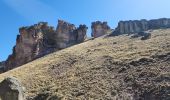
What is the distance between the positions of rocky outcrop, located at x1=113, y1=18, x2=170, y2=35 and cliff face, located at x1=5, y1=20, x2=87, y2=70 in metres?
9.65

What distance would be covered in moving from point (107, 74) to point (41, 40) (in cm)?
4349

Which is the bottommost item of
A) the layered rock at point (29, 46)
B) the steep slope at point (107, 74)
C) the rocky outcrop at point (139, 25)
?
the steep slope at point (107, 74)

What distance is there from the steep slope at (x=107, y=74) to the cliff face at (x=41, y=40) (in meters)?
19.6

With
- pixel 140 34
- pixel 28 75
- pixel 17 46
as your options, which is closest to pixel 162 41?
pixel 140 34

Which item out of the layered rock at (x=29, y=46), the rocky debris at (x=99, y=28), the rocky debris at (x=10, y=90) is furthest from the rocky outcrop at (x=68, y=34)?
the rocky debris at (x=10, y=90)

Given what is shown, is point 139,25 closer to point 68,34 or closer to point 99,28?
point 99,28

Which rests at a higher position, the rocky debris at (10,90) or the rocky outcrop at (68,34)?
the rocky outcrop at (68,34)

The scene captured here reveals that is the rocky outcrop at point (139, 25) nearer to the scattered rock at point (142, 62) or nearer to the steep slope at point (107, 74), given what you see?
the steep slope at point (107, 74)

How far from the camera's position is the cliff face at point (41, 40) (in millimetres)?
87306

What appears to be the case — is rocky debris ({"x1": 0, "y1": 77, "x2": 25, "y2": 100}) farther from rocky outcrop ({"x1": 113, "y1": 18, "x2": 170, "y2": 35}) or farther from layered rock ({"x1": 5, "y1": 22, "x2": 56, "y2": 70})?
rocky outcrop ({"x1": 113, "y1": 18, "x2": 170, "y2": 35})

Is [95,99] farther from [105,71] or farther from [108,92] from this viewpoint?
[105,71]

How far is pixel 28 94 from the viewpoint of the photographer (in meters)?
47.1

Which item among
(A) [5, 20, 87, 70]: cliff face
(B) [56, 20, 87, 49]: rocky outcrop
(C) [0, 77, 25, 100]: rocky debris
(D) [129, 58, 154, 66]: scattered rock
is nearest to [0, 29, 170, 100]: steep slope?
(D) [129, 58, 154, 66]: scattered rock

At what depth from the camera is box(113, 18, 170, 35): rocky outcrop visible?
87375 mm
